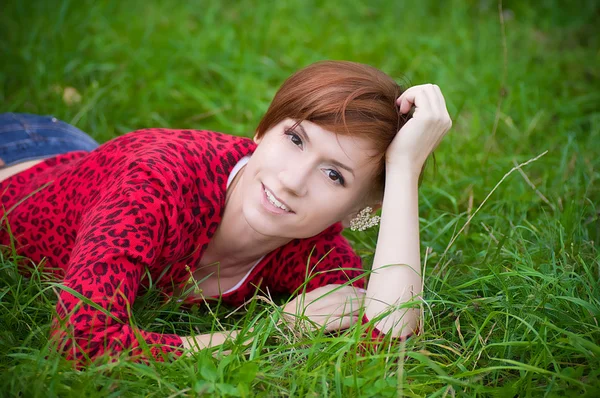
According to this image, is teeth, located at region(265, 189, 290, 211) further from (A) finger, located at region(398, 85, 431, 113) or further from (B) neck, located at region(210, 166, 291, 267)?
(A) finger, located at region(398, 85, 431, 113)

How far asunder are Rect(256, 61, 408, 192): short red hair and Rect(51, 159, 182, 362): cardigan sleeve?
0.58 meters

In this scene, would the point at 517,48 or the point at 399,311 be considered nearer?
the point at 399,311

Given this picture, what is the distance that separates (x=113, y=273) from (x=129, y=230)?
152mm

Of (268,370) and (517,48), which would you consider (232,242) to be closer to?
(268,370)

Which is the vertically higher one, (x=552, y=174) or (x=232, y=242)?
(x=232, y=242)

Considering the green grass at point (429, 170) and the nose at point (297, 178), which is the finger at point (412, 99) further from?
the green grass at point (429, 170)

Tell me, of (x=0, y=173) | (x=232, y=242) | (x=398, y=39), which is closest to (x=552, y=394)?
(x=232, y=242)

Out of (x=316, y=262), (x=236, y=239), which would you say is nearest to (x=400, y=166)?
(x=316, y=262)

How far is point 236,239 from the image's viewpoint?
2.66 m

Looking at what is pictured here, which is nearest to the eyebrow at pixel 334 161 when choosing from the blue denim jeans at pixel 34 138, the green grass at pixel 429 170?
the green grass at pixel 429 170

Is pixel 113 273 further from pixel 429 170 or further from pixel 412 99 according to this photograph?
pixel 429 170

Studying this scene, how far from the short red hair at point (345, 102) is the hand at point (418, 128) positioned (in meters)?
0.04

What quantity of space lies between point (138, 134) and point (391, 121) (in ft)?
3.40

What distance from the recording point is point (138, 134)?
2.73 meters
